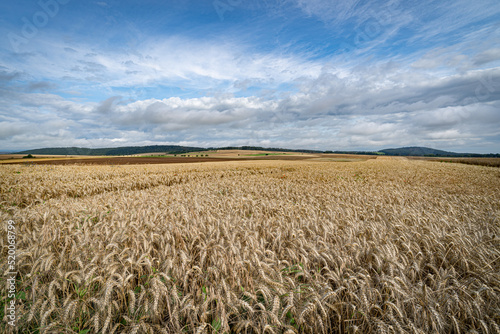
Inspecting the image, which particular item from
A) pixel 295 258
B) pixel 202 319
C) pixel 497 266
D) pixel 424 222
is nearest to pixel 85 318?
pixel 202 319

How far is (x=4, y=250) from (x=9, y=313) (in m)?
2.70

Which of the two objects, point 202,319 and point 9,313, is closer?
point 202,319

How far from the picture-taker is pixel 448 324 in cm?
216

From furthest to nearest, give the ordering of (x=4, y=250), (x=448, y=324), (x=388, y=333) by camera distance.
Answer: (x=4, y=250) → (x=448, y=324) → (x=388, y=333)

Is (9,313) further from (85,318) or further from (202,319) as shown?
(202,319)

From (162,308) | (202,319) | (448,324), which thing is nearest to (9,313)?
(162,308)

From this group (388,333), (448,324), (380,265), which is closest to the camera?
(388,333)

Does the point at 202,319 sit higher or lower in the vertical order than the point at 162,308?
higher

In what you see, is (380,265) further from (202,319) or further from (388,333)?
(202,319)

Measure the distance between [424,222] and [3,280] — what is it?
26.2 ft

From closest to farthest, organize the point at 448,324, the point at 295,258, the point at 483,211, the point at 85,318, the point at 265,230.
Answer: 1. the point at 448,324
2. the point at 85,318
3. the point at 295,258
4. the point at 265,230
5. the point at 483,211

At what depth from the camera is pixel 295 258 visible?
135 inches

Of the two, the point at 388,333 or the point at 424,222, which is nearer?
the point at 388,333

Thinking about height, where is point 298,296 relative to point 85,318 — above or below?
above
